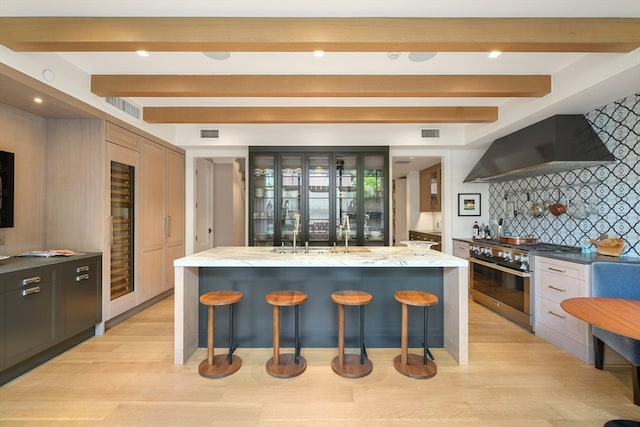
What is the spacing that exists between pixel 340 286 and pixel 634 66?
2.80 metres

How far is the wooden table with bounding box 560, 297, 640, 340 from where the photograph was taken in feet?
4.50

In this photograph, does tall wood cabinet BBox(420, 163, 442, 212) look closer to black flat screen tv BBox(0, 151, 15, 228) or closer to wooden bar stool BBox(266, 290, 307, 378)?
wooden bar stool BBox(266, 290, 307, 378)

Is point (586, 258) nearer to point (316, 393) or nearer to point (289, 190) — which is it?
point (316, 393)

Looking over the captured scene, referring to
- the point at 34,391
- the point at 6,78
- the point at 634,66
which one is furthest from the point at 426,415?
the point at 6,78

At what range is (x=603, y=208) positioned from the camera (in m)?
2.91

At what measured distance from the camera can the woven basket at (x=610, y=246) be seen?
2637mm

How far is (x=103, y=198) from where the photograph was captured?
9.87 ft

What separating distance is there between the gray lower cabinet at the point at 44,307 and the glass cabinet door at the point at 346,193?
307 cm

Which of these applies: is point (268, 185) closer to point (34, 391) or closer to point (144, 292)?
point (144, 292)

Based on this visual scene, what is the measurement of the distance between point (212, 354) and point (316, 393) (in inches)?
36.1

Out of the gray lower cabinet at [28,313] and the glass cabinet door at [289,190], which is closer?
the gray lower cabinet at [28,313]

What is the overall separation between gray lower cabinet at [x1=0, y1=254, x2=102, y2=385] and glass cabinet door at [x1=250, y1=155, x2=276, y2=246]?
6.84 feet

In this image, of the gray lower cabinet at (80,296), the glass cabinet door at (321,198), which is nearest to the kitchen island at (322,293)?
the gray lower cabinet at (80,296)

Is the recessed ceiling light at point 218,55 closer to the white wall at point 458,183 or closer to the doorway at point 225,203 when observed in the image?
the doorway at point 225,203
